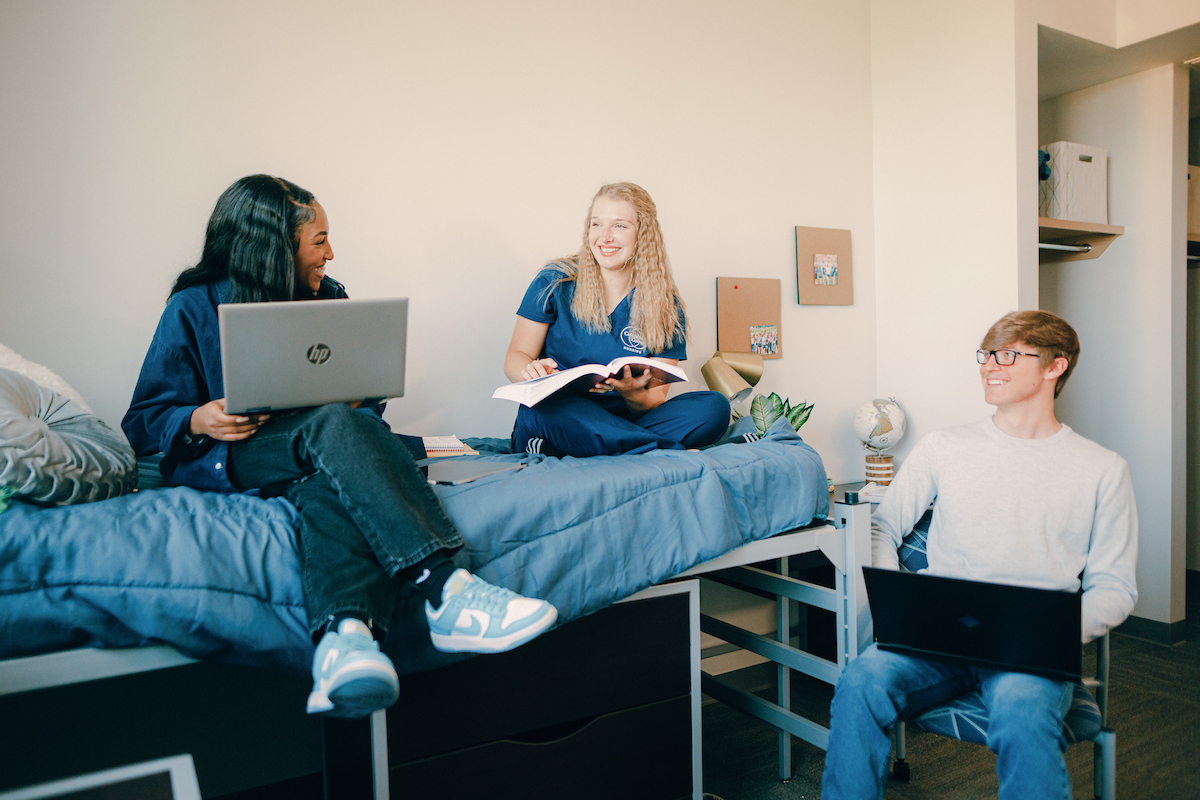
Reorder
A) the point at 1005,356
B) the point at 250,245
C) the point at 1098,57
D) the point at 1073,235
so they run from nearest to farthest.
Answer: the point at 250,245 < the point at 1005,356 < the point at 1098,57 < the point at 1073,235

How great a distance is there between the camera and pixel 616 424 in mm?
1624

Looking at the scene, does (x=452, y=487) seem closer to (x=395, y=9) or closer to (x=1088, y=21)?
(x=395, y=9)

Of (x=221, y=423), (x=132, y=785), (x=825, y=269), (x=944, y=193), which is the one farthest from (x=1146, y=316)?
(x=132, y=785)

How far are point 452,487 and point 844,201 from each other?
1.95m

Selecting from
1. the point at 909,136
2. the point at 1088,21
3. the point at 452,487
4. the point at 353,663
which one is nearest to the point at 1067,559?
the point at 452,487

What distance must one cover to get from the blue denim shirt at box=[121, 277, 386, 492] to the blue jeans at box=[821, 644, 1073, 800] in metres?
1.13

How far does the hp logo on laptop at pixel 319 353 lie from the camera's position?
1150 mm

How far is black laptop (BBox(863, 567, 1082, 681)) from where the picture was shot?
1.19 meters

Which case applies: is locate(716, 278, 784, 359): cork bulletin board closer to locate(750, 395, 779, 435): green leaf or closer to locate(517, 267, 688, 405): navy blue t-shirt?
locate(750, 395, 779, 435): green leaf

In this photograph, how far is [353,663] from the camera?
0.93 meters

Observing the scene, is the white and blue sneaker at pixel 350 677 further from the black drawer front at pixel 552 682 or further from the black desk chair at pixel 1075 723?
the black desk chair at pixel 1075 723

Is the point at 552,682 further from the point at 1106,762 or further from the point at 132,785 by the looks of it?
the point at 1106,762

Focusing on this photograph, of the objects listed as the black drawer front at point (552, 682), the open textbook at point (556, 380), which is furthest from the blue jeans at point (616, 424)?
the black drawer front at point (552, 682)

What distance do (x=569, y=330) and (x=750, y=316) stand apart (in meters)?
0.80
